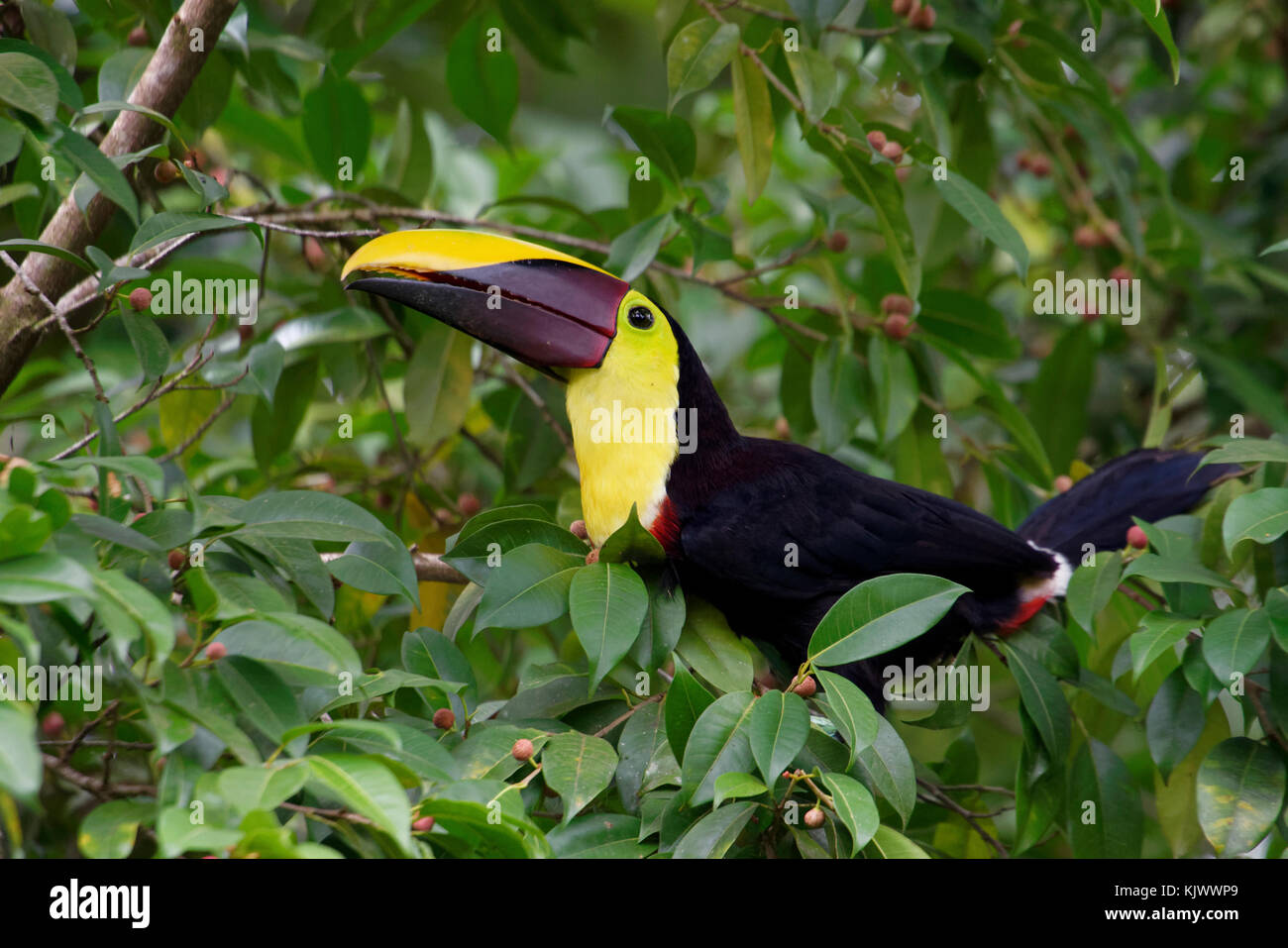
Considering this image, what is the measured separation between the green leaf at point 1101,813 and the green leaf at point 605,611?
0.96 m

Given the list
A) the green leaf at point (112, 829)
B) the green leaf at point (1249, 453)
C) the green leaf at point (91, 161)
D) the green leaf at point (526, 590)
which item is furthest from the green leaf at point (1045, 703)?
the green leaf at point (91, 161)

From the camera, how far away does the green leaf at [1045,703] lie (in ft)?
7.61

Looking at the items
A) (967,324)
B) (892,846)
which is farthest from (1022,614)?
(892,846)

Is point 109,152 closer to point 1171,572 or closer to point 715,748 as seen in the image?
point 715,748

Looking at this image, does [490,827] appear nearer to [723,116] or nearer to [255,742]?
[255,742]

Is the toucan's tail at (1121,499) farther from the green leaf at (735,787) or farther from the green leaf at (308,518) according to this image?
the green leaf at (308,518)

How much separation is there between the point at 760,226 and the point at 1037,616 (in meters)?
2.66

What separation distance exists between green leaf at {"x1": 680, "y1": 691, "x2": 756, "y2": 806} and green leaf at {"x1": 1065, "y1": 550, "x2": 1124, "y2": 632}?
2.40 feet

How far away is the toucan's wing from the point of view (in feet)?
8.50

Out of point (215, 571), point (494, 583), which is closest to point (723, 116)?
point (494, 583)

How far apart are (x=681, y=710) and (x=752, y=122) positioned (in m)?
1.33

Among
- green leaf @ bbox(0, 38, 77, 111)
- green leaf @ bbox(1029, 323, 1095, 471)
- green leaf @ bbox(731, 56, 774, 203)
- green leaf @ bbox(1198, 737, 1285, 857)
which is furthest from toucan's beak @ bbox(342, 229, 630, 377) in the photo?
green leaf @ bbox(1029, 323, 1095, 471)

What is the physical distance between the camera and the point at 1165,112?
14.6 feet

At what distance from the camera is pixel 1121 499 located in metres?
3.02
